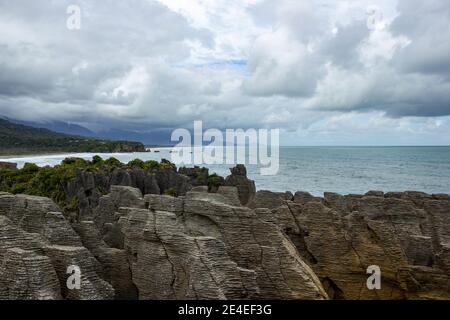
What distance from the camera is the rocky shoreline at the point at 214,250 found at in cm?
1455

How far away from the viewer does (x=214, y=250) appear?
50.2 feet

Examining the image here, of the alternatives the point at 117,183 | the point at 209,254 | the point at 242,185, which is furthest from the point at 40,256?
the point at 242,185

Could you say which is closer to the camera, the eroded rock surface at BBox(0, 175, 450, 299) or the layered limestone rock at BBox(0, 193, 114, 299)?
the layered limestone rock at BBox(0, 193, 114, 299)

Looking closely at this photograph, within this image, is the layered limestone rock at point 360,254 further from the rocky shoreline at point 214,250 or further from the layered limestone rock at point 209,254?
the layered limestone rock at point 209,254

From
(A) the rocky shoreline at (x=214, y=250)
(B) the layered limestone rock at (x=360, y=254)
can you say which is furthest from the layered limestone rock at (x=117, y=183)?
(B) the layered limestone rock at (x=360, y=254)

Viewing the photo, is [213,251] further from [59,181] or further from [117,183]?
[59,181]

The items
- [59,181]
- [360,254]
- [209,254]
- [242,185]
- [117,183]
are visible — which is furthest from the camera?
[59,181]

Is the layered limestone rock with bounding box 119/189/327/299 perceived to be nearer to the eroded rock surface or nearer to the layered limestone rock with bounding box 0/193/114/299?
the eroded rock surface

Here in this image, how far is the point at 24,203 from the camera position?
17766 mm

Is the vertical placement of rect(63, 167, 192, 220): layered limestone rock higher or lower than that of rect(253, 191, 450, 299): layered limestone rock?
higher

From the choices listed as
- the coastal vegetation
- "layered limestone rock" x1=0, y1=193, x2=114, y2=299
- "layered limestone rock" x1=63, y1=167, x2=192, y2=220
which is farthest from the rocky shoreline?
the coastal vegetation

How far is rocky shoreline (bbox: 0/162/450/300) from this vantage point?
14555 millimetres
